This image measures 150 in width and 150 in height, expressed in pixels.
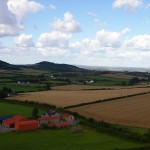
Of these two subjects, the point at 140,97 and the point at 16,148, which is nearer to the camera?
the point at 16,148

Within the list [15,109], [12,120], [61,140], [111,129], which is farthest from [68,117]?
[61,140]

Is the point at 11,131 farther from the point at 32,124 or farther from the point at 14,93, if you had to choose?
the point at 14,93

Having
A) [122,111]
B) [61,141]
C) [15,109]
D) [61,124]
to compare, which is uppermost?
[122,111]

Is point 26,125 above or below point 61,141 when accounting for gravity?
above

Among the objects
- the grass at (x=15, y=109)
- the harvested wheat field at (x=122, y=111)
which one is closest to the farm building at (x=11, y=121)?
the grass at (x=15, y=109)

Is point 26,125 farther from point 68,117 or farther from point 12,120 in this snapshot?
point 68,117

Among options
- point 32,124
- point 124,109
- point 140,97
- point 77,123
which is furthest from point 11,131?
point 140,97

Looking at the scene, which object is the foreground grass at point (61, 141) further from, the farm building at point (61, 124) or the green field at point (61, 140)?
the farm building at point (61, 124)
